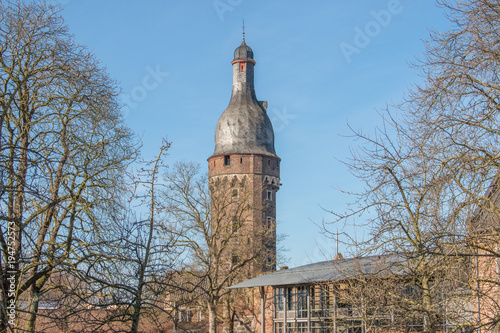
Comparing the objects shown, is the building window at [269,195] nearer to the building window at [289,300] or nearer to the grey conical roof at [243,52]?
the grey conical roof at [243,52]

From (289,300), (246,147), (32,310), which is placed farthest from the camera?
(246,147)

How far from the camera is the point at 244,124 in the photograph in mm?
50344

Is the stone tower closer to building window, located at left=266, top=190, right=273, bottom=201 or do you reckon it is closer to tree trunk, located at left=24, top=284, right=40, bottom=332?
building window, located at left=266, top=190, right=273, bottom=201

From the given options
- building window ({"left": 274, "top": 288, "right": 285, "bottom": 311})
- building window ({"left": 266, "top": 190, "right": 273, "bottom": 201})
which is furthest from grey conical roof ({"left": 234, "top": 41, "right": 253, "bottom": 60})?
building window ({"left": 274, "top": 288, "right": 285, "bottom": 311})

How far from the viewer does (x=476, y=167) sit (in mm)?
7445

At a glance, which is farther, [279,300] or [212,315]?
[212,315]

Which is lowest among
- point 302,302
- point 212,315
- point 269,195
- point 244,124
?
point 212,315

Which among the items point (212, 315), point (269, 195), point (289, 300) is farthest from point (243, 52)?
point (289, 300)

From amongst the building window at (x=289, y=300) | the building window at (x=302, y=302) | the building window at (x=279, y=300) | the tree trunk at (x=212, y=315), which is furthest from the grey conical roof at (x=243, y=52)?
the building window at (x=302, y=302)

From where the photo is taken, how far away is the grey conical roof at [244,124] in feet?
165

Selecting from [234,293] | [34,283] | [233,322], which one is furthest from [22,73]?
[233,322]

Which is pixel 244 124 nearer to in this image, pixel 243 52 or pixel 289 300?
pixel 243 52

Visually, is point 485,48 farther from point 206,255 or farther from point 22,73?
point 206,255

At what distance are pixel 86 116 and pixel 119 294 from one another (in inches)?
256
